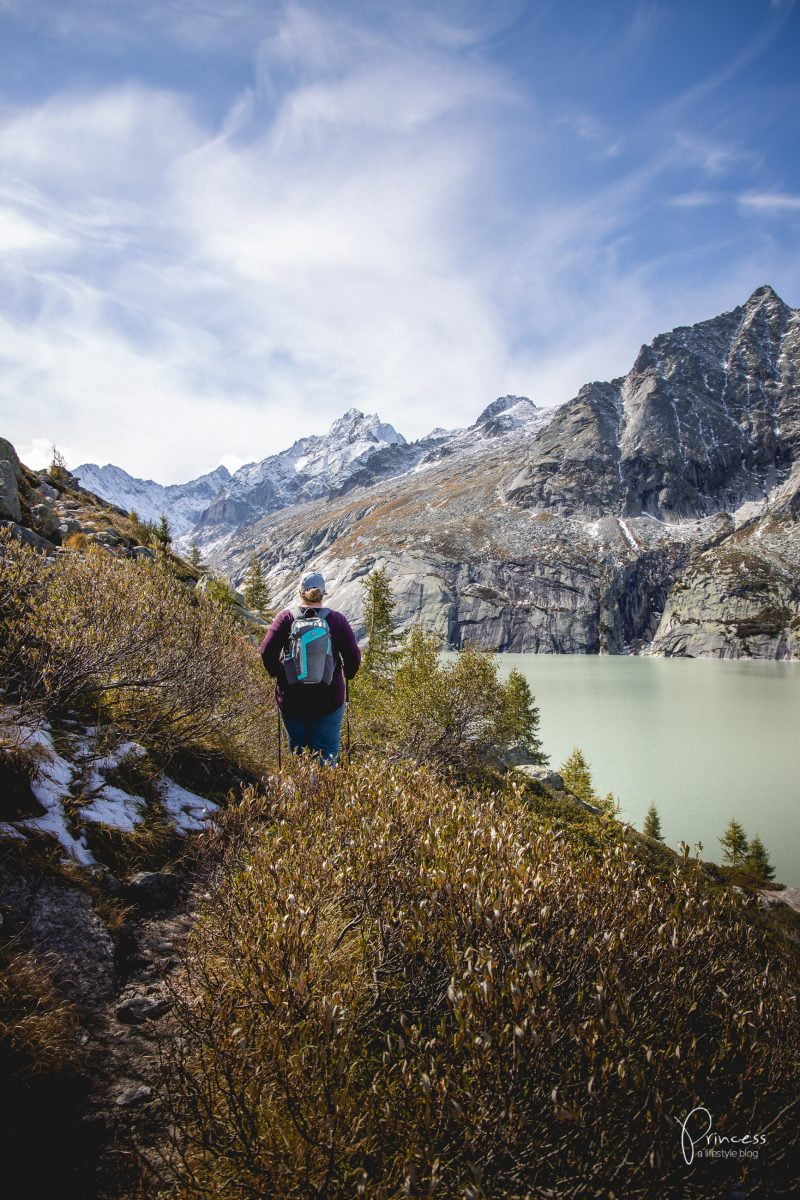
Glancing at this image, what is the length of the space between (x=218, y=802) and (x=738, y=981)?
5.69 metres

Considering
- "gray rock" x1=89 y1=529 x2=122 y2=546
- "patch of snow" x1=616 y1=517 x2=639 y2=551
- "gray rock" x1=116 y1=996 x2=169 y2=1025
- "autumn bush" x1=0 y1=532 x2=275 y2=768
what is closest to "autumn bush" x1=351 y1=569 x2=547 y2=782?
"autumn bush" x1=0 y1=532 x2=275 y2=768

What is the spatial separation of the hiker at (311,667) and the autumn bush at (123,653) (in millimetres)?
840

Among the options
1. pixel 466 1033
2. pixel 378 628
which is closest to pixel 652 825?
pixel 378 628

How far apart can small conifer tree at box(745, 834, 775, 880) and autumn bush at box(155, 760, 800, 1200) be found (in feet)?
97.6

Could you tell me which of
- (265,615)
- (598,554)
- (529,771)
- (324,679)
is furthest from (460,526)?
(324,679)

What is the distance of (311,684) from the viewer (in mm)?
7004

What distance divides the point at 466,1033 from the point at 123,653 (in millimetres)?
5213

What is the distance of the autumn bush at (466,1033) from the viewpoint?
2.06m

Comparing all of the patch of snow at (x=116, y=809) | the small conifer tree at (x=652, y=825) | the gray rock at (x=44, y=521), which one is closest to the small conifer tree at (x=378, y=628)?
the small conifer tree at (x=652, y=825)

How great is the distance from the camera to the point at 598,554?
17988 cm

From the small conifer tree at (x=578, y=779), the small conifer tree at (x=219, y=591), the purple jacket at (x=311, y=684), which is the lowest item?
the small conifer tree at (x=578, y=779)

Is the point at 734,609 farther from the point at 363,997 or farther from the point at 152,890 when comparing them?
the point at 363,997

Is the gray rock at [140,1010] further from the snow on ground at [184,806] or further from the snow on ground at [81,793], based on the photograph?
the snow on ground at [184,806]

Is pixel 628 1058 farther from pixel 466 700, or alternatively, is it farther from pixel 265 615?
pixel 265 615
